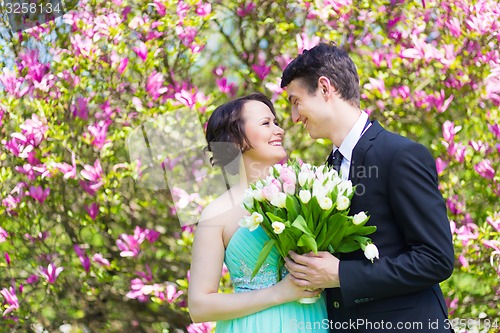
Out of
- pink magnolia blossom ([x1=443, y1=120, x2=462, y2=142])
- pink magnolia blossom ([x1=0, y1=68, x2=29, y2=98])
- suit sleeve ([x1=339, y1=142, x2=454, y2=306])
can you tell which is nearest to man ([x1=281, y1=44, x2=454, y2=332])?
suit sleeve ([x1=339, y1=142, x2=454, y2=306])

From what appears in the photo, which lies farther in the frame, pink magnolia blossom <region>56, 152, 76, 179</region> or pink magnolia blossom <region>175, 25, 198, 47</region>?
pink magnolia blossom <region>175, 25, 198, 47</region>

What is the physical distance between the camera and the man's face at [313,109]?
240 centimetres

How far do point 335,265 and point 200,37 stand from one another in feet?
6.84

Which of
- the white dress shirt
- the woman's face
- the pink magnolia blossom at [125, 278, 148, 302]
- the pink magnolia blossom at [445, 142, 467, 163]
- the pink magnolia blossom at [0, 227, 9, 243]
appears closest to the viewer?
the white dress shirt

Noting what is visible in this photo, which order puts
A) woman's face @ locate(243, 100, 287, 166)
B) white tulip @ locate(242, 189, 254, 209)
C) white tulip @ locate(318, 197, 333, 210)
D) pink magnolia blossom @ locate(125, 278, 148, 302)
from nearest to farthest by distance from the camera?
white tulip @ locate(318, 197, 333, 210) → white tulip @ locate(242, 189, 254, 209) → woman's face @ locate(243, 100, 287, 166) → pink magnolia blossom @ locate(125, 278, 148, 302)

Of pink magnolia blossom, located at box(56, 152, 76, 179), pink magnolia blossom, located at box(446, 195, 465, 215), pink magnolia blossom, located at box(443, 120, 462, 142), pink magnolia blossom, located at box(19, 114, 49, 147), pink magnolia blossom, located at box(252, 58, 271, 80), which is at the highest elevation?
pink magnolia blossom, located at box(252, 58, 271, 80)

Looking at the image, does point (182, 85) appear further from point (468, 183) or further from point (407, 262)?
point (407, 262)

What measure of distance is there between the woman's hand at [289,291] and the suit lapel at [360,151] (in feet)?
1.21

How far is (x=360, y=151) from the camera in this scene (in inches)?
89.0

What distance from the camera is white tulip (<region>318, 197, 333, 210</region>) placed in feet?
6.81

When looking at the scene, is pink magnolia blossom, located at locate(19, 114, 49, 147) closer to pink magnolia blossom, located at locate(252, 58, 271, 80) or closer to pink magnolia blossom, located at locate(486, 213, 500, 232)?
pink magnolia blossom, located at locate(252, 58, 271, 80)

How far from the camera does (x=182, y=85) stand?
12.5 feet

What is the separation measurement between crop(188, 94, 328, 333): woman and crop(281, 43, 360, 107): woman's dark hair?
21 cm

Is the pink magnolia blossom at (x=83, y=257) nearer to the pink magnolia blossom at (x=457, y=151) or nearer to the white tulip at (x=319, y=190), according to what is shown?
the pink magnolia blossom at (x=457, y=151)
